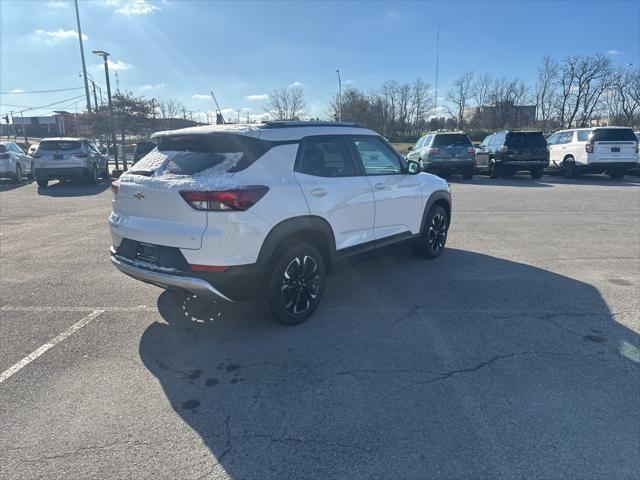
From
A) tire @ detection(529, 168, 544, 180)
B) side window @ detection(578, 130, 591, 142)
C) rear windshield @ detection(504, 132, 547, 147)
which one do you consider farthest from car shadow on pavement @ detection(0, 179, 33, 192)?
side window @ detection(578, 130, 591, 142)

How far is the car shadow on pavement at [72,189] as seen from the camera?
582 inches

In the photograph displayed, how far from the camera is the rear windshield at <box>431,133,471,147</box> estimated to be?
58.2 ft

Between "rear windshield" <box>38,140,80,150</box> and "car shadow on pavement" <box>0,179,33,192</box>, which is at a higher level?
"rear windshield" <box>38,140,80,150</box>

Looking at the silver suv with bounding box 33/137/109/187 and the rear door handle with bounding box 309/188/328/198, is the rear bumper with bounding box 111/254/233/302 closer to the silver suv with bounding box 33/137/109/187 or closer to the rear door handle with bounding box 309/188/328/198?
the rear door handle with bounding box 309/188/328/198

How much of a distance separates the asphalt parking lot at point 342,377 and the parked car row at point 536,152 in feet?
39.2

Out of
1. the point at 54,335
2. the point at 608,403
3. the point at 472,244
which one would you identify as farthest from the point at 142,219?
the point at 472,244

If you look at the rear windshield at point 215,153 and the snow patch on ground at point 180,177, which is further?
the rear windshield at point 215,153

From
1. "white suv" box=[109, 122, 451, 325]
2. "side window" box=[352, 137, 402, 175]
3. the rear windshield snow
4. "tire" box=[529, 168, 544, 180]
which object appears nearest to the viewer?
"white suv" box=[109, 122, 451, 325]

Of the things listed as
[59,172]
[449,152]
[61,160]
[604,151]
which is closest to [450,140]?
[449,152]

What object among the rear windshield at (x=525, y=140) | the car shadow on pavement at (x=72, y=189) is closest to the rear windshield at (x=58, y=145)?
the car shadow on pavement at (x=72, y=189)

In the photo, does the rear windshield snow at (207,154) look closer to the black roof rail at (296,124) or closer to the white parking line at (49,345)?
the black roof rail at (296,124)

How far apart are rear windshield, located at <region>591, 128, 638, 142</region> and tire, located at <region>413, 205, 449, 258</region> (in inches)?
521

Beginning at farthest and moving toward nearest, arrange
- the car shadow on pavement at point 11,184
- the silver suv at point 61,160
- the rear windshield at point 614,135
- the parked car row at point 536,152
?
the car shadow on pavement at point 11,184 → the parked car row at point 536,152 → the rear windshield at point 614,135 → the silver suv at point 61,160

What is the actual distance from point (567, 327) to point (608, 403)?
1.31m
